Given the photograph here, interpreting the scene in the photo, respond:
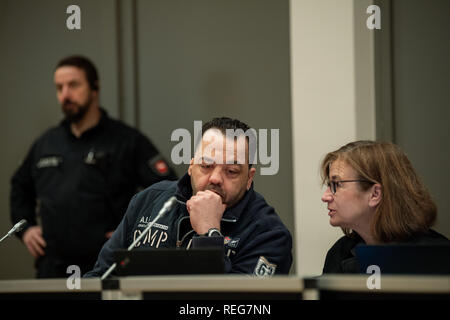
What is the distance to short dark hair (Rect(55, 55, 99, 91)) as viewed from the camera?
3820 mm

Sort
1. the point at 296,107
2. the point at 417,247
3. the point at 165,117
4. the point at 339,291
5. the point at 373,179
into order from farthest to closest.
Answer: the point at 165,117
the point at 296,107
the point at 373,179
the point at 417,247
the point at 339,291

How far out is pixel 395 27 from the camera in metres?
3.54

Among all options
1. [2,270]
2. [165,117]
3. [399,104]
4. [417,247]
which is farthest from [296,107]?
[2,270]

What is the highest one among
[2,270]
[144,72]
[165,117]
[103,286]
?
[144,72]

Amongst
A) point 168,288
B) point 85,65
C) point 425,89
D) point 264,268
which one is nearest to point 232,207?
point 264,268

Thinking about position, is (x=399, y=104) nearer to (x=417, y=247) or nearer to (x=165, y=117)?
(x=165, y=117)

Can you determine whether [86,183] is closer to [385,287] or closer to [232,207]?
[232,207]

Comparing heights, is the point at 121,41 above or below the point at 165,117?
above

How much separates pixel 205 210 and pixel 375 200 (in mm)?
606

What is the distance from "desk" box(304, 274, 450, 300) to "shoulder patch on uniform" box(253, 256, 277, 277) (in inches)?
25.5

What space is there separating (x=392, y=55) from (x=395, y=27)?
16 centimetres

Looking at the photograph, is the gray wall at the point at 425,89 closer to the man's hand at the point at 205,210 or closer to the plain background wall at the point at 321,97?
the plain background wall at the point at 321,97

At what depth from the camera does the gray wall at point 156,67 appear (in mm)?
3869

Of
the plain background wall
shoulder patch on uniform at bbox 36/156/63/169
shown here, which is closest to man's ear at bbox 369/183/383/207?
the plain background wall
